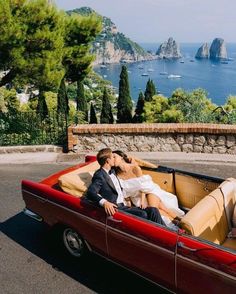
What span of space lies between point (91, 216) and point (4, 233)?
220 centimetres

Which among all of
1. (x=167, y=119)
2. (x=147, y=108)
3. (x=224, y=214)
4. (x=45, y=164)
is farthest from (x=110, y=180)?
(x=147, y=108)

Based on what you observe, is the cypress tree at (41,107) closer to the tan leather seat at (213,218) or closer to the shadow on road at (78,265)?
the shadow on road at (78,265)

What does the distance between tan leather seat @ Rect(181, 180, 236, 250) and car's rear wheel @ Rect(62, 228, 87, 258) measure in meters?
1.69

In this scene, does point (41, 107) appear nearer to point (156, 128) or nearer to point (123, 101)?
point (156, 128)

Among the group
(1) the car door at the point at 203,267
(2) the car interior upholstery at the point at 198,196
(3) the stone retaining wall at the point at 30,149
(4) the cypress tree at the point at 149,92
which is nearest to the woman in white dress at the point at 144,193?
(2) the car interior upholstery at the point at 198,196

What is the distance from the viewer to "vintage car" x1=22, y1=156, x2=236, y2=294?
3.90 meters

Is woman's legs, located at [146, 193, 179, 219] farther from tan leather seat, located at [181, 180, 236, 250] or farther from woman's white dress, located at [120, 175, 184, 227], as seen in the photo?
tan leather seat, located at [181, 180, 236, 250]

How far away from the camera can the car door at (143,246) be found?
13.7ft

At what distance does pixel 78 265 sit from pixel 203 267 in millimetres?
2187

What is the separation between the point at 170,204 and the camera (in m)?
5.58

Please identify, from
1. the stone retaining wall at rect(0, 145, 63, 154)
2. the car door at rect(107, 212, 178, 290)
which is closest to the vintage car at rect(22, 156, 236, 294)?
the car door at rect(107, 212, 178, 290)

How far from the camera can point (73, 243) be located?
5531 mm

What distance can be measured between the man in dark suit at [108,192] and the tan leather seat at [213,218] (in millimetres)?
525

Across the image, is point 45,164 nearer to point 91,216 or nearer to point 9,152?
point 9,152
